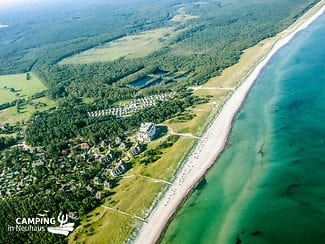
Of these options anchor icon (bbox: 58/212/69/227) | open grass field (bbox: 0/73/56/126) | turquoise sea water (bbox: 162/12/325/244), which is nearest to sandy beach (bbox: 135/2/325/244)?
turquoise sea water (bbox: 162/12/325/244)

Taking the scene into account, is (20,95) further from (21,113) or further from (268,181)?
(268,181)

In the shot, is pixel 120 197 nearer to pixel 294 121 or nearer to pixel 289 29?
pixel 294 121

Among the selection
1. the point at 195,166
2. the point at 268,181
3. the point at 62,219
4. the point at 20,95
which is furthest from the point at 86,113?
the point at 268,181

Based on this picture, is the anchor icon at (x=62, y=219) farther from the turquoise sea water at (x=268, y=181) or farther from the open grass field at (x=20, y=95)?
the open grass field at (x=20, y=95)

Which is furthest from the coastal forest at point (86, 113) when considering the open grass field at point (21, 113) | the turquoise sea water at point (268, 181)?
the turquoise sea water at point (268, 181)

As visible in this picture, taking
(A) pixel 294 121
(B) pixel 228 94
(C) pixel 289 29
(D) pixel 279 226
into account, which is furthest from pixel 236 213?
(C) pixel 289 29

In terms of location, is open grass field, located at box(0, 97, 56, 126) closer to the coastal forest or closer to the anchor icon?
the coastal forest
